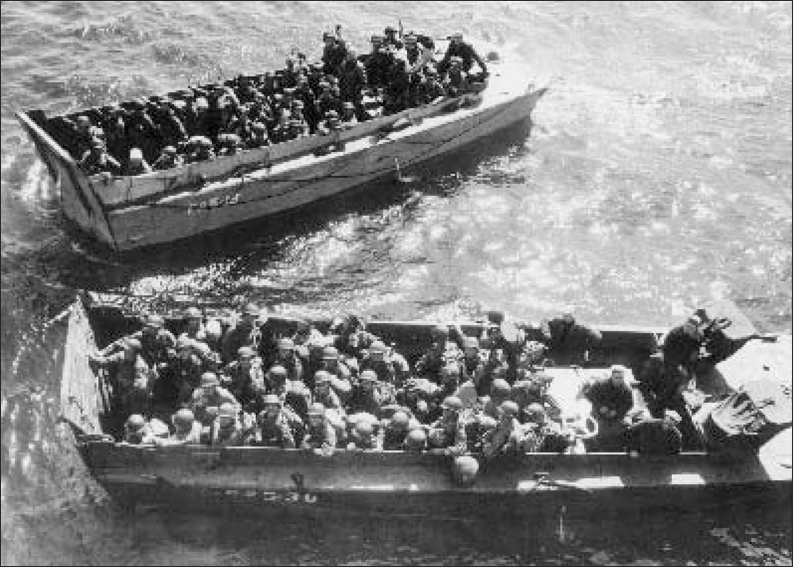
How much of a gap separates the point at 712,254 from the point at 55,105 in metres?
16.7

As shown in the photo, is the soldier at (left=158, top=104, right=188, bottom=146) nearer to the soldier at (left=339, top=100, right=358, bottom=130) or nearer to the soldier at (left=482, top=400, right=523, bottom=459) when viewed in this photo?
the soldier at (left=339, top=100, right=358, bottom=130)

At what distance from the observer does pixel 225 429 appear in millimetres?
11344

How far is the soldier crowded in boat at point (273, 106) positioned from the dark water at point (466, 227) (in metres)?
1.90

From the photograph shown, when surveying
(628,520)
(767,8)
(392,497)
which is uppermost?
(767,8)

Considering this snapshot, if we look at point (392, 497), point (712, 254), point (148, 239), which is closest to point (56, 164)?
point (148, 239)

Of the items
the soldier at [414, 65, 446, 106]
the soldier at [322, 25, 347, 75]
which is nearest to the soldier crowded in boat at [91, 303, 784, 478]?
the soldier at [414, 65, 446, 106]

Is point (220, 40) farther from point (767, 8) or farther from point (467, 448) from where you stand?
point (767, 8)

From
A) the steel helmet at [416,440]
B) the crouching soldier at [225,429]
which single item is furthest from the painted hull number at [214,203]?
the steel helmet at [416,440]

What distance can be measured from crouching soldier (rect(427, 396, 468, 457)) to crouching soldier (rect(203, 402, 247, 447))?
8.87 ft

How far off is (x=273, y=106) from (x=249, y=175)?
7.27ft

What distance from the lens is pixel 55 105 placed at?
21.4 m

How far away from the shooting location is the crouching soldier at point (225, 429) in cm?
1127

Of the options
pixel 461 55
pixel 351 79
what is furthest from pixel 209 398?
pixel 461 55

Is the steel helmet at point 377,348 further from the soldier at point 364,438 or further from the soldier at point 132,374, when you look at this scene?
the soldier at point 132,374
